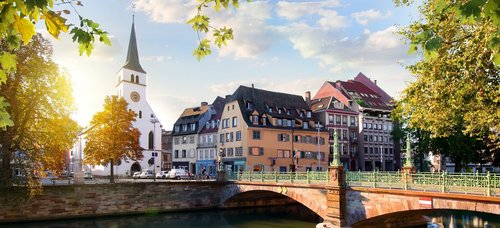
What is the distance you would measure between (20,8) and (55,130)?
1163 inches

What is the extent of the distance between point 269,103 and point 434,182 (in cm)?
4051

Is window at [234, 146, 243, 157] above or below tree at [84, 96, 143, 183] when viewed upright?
below

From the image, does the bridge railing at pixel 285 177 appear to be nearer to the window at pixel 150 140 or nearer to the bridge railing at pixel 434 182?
the bridge railing at pixel 434 182

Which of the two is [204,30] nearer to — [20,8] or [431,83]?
[20,8]

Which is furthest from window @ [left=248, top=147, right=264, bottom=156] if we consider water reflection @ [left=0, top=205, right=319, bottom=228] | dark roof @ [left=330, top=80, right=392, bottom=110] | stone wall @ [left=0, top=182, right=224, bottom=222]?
dark roof @ [left=330, top=80, right=392, bottom=110]

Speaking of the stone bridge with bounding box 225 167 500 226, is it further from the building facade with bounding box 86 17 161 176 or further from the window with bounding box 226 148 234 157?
the building facade with bounding box 86 17 161 176

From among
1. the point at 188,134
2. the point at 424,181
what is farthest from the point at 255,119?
the point at 424,181

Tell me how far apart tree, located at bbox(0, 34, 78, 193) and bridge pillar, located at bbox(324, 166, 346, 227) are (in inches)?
718

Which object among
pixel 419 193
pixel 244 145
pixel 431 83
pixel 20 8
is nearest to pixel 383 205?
pixel 419 193

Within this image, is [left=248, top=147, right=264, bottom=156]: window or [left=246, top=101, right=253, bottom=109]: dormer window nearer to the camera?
[left=248, top=147, right=264, bottom=156]: window

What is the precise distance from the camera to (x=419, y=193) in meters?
22.4

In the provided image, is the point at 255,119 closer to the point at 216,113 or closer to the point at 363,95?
the point at 216,113

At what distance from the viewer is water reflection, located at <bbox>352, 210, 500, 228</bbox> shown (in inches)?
1070

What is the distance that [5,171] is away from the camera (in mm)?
30969
